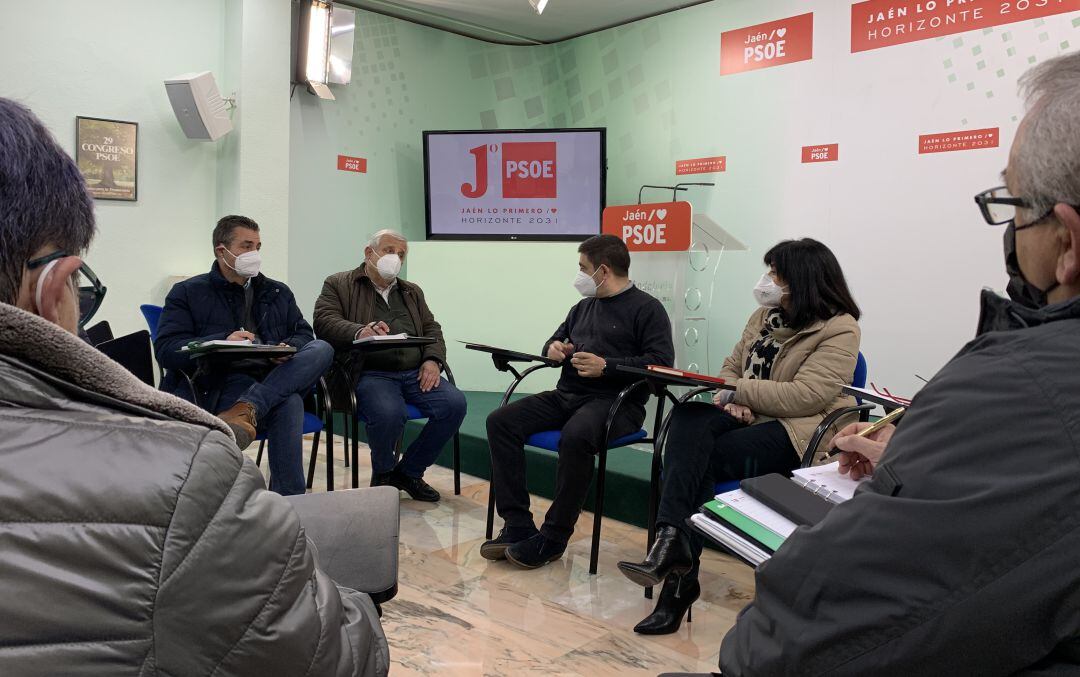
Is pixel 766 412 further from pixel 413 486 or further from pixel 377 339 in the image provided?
pixel 413 486

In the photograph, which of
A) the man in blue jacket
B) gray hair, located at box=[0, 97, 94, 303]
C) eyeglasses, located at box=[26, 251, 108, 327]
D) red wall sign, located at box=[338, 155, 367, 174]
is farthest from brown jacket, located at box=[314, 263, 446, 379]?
gray hair, located at box=[0, 97, 94, 303]

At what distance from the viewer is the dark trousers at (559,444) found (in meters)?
3.20

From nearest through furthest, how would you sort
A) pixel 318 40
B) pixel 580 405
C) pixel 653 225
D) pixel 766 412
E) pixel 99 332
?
pixel 766 412 → pixel 580 405 → pixel 99 332 → pixel 653 225 → pixel 318 40

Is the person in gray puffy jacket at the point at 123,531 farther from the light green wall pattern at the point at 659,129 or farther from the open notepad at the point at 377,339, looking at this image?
the light green wall pattern at the point at 659,129

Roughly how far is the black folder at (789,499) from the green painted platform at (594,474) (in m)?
2.42

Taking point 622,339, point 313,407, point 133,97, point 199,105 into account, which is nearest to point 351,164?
point 199,105

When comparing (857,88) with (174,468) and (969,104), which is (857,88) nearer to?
(969,104)

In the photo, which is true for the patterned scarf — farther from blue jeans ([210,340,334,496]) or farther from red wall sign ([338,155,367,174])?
red wall sign ([338,155,367,174])

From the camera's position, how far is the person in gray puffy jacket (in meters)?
0.70

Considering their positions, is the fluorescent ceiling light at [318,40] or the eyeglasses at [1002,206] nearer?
the eyeglasses at [1002,206]

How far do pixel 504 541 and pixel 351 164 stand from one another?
3814 mm

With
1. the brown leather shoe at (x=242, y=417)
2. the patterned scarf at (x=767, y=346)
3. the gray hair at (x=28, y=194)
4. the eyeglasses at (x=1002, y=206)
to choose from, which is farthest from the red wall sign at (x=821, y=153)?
the gray hair at (x=28, y=194)

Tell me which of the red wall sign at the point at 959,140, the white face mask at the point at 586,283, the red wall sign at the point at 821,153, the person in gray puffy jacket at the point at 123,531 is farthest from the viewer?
the red wall sign at the point at 821,153

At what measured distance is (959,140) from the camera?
15.1ft
